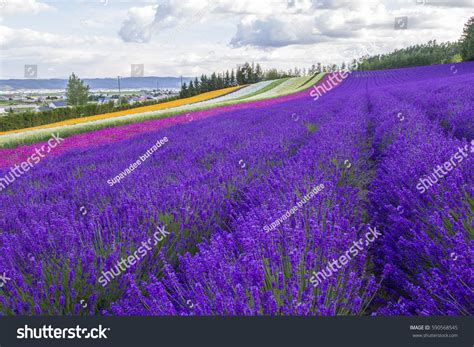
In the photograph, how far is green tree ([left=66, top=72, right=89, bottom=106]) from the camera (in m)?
60.1

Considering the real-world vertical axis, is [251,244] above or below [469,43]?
→ below

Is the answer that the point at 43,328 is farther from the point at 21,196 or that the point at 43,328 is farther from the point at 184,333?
the point at 21,196

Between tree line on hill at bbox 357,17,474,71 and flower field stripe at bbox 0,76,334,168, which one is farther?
tree line on hill at bbox 357,17,474,71

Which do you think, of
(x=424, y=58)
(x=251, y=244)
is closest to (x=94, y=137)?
(x=251, y=244)

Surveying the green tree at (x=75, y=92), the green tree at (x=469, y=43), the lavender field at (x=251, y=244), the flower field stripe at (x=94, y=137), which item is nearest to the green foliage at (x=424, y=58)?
the green tree at (x=469, y=43)

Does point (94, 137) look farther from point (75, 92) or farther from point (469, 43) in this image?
point (75, 92)

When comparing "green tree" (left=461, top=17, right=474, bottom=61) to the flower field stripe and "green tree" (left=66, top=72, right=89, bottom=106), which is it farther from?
"green tree" (left=66, top=72, right=89, bottom=106)

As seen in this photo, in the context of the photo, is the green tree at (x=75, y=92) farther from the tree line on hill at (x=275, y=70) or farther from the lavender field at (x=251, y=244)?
the lavender field at (x=251, y=244)

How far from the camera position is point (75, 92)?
61.1 meters

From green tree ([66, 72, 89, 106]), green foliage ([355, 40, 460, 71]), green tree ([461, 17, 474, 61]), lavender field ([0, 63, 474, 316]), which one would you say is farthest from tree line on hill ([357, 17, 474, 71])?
lavender field ([0, 63, 474, 316])

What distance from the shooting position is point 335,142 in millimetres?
4344

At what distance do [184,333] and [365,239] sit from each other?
1.36 m

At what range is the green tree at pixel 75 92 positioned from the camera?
197 ft

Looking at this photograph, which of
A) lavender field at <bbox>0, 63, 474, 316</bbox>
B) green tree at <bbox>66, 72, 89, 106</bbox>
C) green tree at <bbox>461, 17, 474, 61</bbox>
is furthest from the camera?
green tree at <bbox>66, 72, 89, 106</bbox>
